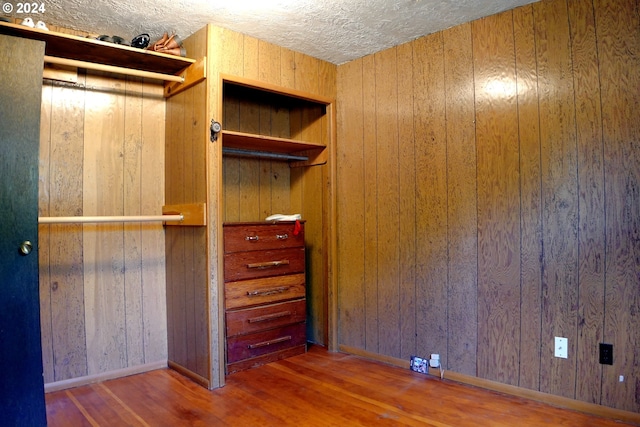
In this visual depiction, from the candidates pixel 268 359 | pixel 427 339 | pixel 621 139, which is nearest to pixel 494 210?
pixel 621 139

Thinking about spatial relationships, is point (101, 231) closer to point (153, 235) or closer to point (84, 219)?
point (153, 235)

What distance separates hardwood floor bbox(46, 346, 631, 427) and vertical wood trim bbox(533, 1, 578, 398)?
28cm

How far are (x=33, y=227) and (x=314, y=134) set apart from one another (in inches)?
80.0

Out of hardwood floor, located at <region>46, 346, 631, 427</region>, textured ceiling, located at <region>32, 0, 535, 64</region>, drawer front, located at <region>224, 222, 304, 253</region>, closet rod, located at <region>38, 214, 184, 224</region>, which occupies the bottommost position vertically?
hardwood floor, located at <region>46, 346, 631, 427</region>

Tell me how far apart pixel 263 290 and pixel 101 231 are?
3.65 feet

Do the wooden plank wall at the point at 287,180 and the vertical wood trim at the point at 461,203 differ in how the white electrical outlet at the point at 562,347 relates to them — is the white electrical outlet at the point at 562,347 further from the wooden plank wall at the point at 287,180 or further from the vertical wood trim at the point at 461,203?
the wooden plank wall at the point at 287,180

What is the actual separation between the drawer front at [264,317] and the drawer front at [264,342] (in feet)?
0.13

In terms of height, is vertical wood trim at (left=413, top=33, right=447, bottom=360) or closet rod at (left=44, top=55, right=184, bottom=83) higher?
closet rod at (left=44, top=55, right=184, bottom=83)

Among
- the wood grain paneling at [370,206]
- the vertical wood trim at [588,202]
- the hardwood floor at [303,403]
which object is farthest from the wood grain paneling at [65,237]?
the vertical wood trim at [588,202]

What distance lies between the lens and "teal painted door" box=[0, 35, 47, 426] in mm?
1827

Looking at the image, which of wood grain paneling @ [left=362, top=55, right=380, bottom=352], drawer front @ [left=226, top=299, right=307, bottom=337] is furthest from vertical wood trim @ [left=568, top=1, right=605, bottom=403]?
drawer front @ [left=226, top=299, right=307, bottom=337]

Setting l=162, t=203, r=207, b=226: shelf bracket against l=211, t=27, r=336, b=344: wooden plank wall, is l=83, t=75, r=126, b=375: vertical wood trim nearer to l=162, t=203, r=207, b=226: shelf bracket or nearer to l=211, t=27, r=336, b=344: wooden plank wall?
l=162, t=203, r=207, b=226: shelf bracket

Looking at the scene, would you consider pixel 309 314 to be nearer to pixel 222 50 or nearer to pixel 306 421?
pixel 306 421

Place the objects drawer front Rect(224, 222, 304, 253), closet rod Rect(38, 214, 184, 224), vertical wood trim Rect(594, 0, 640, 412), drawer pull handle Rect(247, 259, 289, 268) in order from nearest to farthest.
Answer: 1. vertical wood trim Rect(594, 0, 640, 412)
2. closet rod Rect(38, 214, 184, 224)
3. drawer front Rect(224, 222, 304, 253)
4. drawer pull handle Rect(247, 259, 289, 268)
